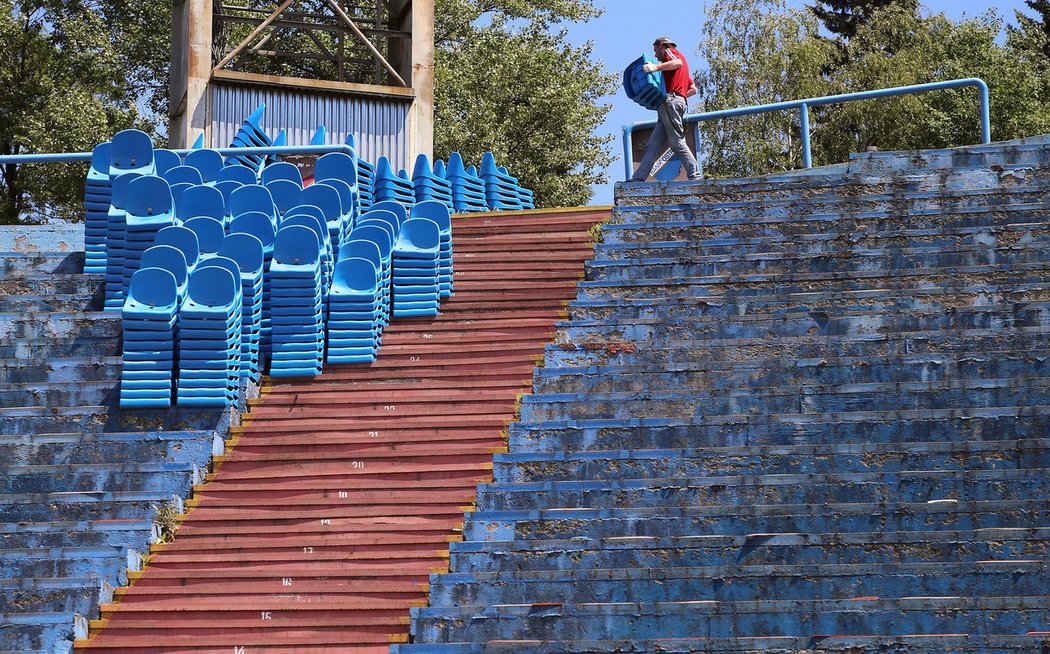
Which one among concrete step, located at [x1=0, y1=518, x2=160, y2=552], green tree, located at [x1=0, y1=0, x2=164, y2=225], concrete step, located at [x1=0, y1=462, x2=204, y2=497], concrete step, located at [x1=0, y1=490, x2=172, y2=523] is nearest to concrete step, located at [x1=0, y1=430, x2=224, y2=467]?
concrete step, located at [x1=0, y1=462, x2=204, y2=497]

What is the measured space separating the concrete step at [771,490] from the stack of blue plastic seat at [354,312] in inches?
111

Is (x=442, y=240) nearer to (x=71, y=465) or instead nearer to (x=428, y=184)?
(x=428, y=184)

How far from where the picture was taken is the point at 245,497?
1212 cm

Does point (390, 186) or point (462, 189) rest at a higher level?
point (462, 189)

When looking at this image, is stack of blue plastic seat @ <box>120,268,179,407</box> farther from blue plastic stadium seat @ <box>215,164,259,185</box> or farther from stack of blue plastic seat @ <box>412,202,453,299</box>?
blue plastic stadium seat @ <box>215,164,259,185</box>

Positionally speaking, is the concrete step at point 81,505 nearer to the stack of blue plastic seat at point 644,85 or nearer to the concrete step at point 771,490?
the concrete step at point 771,490

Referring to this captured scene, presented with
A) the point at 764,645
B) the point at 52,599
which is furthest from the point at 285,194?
the point at 764,645

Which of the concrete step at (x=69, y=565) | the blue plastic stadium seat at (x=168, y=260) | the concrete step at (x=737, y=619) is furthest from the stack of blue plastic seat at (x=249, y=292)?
the concrete step at (x=737, y=619)

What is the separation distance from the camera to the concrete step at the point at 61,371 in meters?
13.3

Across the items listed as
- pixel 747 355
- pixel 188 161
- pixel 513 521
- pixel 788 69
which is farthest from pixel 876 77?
pixel 513 521

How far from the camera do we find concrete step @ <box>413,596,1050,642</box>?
9.68 meters

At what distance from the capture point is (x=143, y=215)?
14.9 metres

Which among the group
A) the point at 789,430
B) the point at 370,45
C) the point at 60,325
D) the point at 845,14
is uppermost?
the point at 845,14

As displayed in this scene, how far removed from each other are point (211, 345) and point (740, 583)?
508 cm
